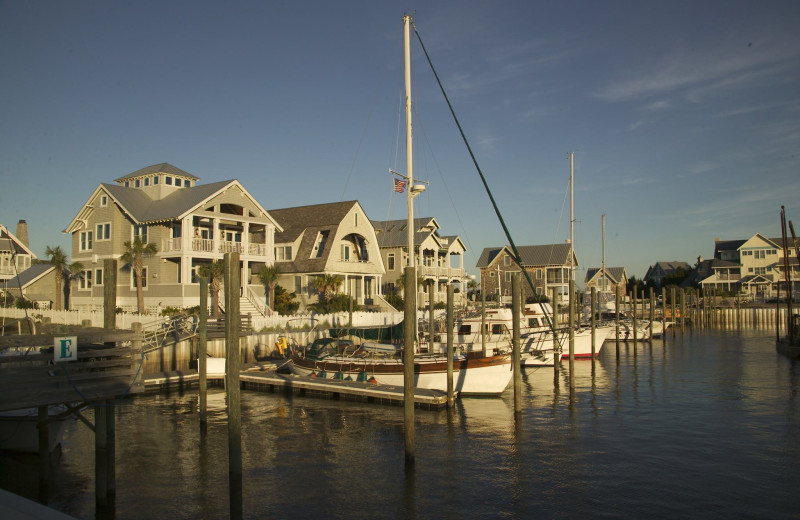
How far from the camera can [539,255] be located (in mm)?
80188

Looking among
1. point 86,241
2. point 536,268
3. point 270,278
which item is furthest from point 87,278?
point 536,268

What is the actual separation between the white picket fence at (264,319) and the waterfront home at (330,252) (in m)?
3.67

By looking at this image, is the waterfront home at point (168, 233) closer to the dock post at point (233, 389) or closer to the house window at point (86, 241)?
the house window at point (86, 241)

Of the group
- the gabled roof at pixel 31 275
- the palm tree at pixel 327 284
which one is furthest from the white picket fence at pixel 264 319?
the gabled roof at pixel 31 275

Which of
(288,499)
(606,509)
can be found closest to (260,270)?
(288,499)

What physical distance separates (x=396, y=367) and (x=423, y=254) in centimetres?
3541

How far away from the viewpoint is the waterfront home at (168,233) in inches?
1617

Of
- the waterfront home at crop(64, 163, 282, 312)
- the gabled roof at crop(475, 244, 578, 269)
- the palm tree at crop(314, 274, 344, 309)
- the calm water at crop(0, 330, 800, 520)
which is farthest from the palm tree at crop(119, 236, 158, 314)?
the gabled roof at crop(475, 244, 578, 269)

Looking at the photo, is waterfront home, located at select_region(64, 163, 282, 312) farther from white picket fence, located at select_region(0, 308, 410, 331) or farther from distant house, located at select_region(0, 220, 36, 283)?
distant house, located at select_region(0, 220, 36, 283)

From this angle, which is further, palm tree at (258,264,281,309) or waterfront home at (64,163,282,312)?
palm tree at (258,264,281,309)

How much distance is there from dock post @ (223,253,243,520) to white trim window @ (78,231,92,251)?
40308 millimetres

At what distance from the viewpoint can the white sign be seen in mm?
11195

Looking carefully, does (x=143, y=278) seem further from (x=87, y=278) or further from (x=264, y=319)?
(x=264, y=319)

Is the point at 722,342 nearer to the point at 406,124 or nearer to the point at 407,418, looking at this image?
the point at 406,124
